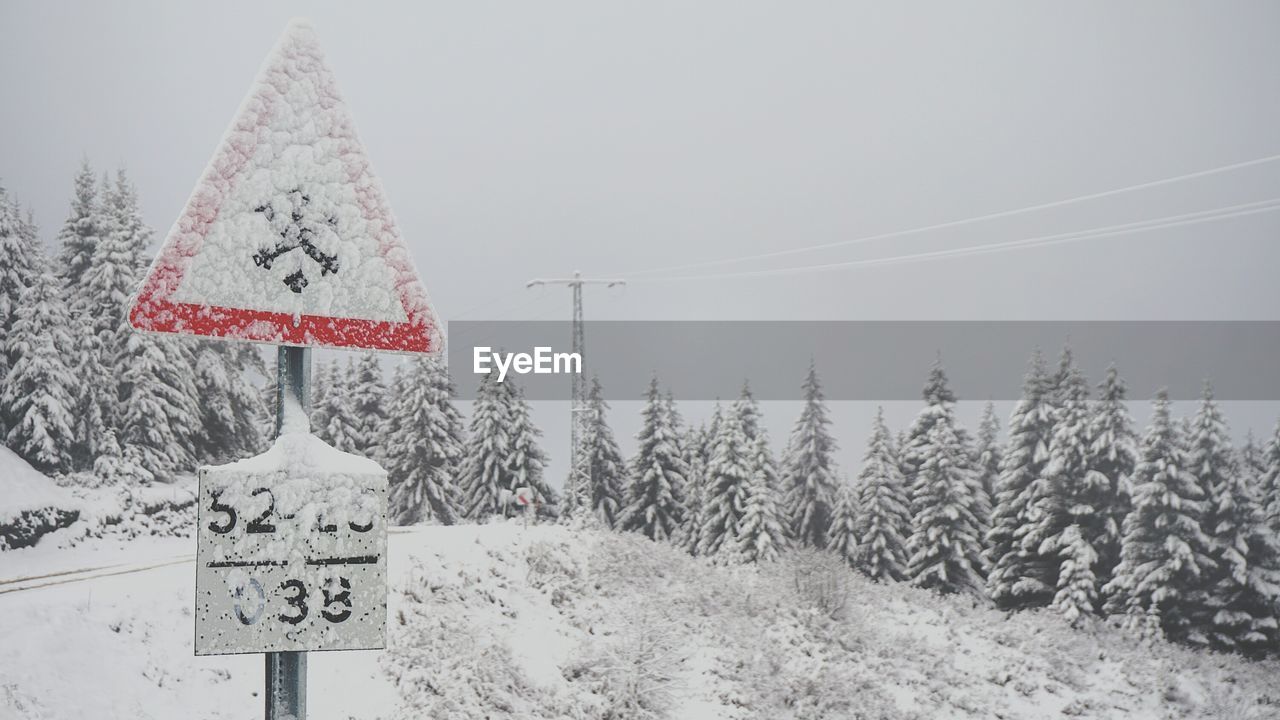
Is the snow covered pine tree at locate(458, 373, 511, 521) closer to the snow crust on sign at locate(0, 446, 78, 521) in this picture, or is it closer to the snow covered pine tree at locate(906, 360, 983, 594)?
the snow covered pine tree at locate(906, 360, 983, 594)

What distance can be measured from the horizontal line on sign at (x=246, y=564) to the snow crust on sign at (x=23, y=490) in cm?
2415

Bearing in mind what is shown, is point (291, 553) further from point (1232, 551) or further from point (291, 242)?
point (1232, 551)

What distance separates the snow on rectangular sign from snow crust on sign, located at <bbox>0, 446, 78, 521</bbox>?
2416 centimetres

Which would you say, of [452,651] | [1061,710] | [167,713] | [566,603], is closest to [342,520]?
[167,713]

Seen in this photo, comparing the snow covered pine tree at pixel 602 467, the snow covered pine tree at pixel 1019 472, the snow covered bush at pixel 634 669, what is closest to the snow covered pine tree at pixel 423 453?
the snow covered pine tree at pixel 602 467

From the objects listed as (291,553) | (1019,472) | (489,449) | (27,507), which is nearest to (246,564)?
(291,553)

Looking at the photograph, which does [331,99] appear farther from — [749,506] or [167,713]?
[749,506]

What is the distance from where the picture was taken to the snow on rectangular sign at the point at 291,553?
285 cm

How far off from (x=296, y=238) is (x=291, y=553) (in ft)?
3.63

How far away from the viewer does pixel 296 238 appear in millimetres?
3078

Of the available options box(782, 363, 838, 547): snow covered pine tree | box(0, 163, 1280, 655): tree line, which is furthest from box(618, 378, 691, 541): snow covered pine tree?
box(782, 363, 838, 547): snow covered pine tree

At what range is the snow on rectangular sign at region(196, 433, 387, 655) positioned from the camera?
2.85 m

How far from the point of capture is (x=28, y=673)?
11023 mm

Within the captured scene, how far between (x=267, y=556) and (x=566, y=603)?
17.1 meters
